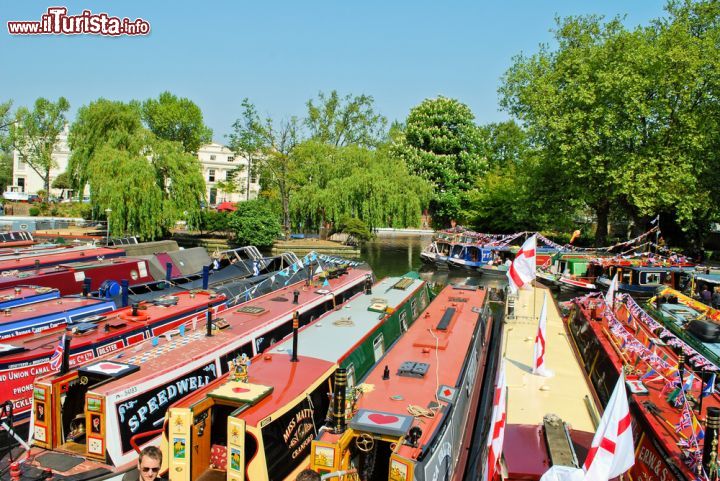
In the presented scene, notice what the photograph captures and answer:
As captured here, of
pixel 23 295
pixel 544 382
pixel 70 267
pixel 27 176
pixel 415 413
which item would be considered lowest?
pixel 544 382

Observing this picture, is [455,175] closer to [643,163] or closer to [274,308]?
[643,163]

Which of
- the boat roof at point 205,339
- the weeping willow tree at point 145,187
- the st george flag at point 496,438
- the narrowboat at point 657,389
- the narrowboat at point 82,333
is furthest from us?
the weeping willow tree at point 145,187

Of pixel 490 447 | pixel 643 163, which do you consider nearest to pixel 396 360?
pixel 490 447

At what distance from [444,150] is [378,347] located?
52.6 metres

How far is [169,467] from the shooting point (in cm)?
854

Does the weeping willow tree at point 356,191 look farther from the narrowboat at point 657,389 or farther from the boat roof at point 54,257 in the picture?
the narrowboat at point 657,389

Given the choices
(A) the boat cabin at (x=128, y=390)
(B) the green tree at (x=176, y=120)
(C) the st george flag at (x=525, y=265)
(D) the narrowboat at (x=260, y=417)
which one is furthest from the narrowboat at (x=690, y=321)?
(B) the green tree at (x=176, y=120)

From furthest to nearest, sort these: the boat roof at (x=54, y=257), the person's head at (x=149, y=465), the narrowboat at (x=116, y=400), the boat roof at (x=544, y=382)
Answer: the boat roof at (x=54, y=257) → the boat roof at (x=544, y=382) → the narrowboat at (x=116, y=400) → the person's head at (x=149, y=465)

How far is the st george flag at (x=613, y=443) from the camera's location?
6.76 m

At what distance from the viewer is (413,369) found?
11484 mm

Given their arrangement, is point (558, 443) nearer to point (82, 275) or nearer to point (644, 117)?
point (82, 275)

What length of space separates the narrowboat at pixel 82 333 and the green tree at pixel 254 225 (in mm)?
29091

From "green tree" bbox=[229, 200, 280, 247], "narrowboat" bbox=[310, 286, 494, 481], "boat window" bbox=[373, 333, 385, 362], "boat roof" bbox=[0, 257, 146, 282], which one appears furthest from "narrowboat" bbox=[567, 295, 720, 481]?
"green tree" bbox=[229, 200, 280, 247]

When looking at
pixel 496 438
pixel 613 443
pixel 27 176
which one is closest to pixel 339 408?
pixel 496 438
